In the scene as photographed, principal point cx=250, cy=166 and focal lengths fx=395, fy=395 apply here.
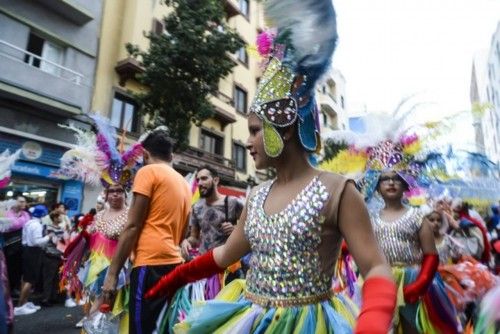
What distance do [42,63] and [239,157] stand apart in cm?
1042

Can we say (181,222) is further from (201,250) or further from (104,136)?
(104,136)

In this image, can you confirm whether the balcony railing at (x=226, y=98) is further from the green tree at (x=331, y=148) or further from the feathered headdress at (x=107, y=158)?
the green tree at (x=331, y=148)

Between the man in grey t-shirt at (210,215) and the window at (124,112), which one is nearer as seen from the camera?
the man in grey t-shirt at (210,215)

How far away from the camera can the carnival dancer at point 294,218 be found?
1.52 m

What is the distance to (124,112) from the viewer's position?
1412 cm

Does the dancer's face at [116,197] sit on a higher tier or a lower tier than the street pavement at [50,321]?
higher

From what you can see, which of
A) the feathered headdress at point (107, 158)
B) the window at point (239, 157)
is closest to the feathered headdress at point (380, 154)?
the feathered headdress at point (107, 158)

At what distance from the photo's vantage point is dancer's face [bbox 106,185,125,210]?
413 centimetres

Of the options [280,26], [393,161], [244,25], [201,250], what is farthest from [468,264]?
[244,25]

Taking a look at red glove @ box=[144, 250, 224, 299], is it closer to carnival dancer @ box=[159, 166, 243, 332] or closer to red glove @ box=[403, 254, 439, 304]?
red glove @ box=[403, 254, 439, 304]

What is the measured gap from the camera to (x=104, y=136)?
421 cm

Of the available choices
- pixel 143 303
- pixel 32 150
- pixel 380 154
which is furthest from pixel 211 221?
pixel 32 150

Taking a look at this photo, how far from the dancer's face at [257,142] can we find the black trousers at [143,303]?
1213mm

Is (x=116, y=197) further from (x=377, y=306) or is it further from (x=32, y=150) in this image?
(x=32, y=150)
